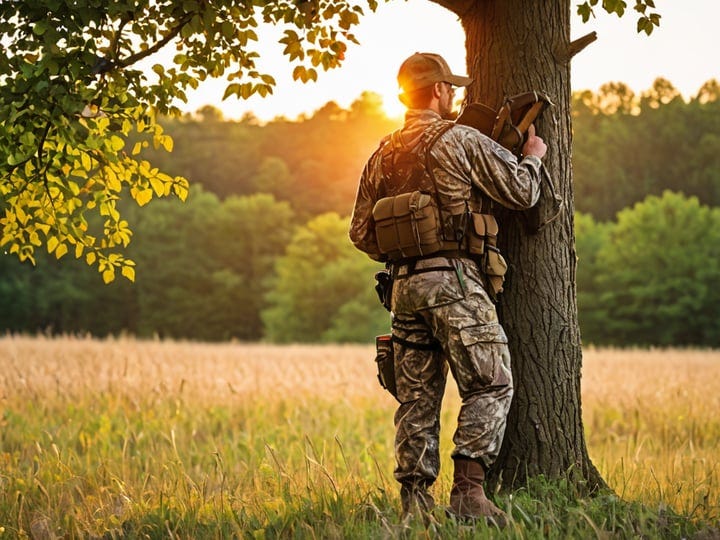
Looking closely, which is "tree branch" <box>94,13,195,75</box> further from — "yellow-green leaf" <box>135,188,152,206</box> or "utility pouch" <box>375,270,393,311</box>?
"utility pouch" <box>375,270,393,311</box>

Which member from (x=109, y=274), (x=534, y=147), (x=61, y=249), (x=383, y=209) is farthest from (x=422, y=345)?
(x=61, y=249)

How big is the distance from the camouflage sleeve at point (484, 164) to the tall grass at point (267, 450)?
1816mm

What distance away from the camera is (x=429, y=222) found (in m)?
5.59

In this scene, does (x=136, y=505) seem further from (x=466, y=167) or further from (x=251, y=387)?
(x=251, y=387)

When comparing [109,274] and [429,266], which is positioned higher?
[109,274]

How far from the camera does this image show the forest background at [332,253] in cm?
6153

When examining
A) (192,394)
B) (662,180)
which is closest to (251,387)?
(192,394)

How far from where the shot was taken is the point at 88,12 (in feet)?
19.0

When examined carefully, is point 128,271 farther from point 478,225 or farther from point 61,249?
point 478,225

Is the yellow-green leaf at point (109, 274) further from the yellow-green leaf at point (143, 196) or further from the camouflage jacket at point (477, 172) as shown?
the camouflage jacket at point (477, 172)

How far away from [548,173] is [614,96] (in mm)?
78346

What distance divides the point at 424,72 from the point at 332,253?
6901cm

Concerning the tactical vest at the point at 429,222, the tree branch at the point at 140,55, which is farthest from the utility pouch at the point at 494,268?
the tree branch at the point at 140,55

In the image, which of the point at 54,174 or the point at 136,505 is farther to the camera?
the point at 54,174
